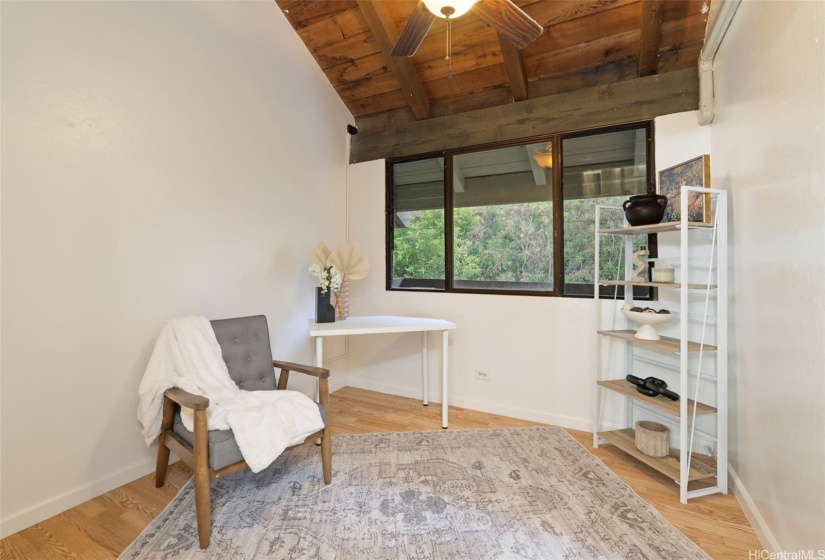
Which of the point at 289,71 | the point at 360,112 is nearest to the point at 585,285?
the point at 360,112

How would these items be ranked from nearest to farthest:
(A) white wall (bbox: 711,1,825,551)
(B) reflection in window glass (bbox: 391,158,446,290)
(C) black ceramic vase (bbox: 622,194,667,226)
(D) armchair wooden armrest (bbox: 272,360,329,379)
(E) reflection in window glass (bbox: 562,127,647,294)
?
(A) white wall (bbox: 711,1,825,551) → (D) armchair wooden armrest (bbox: 272,360,329,379) → (C) black ceramic vase (bbox: 622,194,667,226) → (E) reflection in window glass (bbox: 562,127,647,294) → (B) reflection in window glass (bbox: 391,158,446,290)

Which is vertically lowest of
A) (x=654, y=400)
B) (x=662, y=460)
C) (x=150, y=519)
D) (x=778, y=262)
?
(x=150, y=519)

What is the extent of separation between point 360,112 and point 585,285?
108 inches

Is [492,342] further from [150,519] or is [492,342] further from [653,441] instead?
[150,519]

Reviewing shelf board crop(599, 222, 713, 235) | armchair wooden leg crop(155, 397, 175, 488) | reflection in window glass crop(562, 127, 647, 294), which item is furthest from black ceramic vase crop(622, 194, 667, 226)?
armchair wooden leg crop(155, 397, 175, 488)

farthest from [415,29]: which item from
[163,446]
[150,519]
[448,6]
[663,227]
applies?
[150,519]

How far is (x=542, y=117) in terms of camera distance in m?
2.93

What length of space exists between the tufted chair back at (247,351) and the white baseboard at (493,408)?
1407 millimetres

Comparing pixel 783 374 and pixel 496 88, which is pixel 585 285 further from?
pixel 496 88

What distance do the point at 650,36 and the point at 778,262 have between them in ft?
5.55

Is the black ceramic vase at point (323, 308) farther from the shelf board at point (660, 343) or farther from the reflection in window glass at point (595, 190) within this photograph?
the shelf board at point (660, 343)

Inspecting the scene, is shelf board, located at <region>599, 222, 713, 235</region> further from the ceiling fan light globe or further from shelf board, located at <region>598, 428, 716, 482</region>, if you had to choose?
the ceiling fan light globe

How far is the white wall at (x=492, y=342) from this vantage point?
2785 millimetres

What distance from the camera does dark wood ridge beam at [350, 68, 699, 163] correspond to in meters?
2.51
